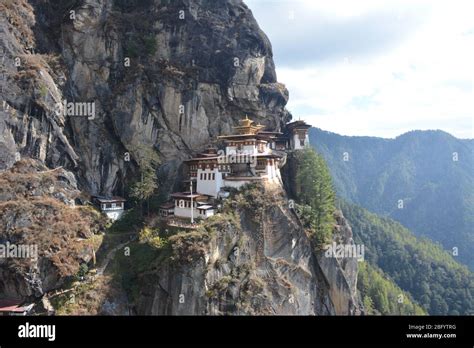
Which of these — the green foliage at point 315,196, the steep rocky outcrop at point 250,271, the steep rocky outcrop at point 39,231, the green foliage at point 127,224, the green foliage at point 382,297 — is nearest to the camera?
the steep rocky outcrop at point 39,231

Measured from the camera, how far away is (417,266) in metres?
103

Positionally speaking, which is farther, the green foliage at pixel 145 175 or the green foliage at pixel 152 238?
the green foliage at pixel 145 175

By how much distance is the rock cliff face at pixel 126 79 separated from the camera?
126ft

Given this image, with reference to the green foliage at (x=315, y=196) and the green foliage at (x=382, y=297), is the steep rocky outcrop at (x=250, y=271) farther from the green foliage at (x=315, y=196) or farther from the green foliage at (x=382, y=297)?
the green foliage at (x=382, y=297)

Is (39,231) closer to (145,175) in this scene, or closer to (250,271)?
(145,175)

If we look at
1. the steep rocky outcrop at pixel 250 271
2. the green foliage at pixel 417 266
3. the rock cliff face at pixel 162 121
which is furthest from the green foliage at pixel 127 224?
the green foliage at pixel 417 266

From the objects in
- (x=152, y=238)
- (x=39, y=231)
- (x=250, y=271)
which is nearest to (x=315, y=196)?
(x=250, y=271)

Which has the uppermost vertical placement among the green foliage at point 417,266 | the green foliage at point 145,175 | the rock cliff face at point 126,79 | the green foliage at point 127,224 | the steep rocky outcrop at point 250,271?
the rock cliff face at point 126,79

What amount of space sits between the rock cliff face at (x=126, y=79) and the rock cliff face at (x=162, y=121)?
13 cm

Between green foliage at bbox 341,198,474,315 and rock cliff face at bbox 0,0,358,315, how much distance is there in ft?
142

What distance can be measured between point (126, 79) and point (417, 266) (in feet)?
304
